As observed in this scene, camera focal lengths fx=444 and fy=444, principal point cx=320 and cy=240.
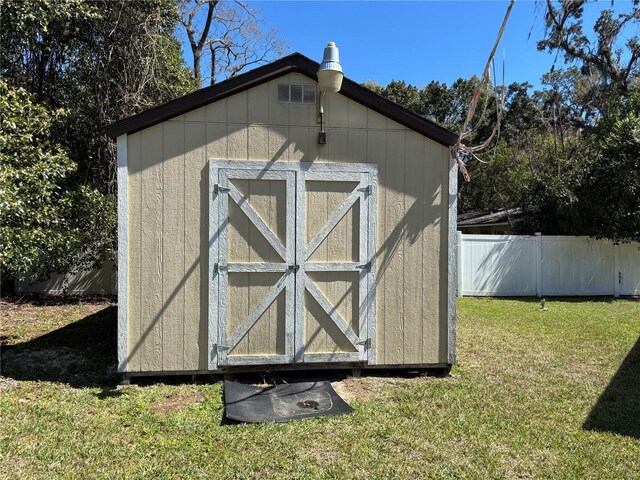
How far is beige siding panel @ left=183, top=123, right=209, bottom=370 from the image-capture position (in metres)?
4.34

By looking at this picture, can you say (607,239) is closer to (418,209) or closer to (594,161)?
(594,161)

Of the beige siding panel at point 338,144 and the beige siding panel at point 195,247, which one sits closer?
the beige siding panel at point 195,247

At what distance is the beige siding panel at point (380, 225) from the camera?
462 centimetres

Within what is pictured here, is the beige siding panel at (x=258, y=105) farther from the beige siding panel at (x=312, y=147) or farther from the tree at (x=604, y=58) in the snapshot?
the tree at (x=604, y=58)

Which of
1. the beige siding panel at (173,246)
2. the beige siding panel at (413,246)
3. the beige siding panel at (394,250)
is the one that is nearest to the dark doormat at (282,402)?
the beige siding panel at (173,246)

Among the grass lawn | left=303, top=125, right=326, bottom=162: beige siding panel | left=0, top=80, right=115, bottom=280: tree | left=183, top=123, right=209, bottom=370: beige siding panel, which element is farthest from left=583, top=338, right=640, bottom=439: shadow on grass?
left=0, top=80, right=115, bottom=280: tree

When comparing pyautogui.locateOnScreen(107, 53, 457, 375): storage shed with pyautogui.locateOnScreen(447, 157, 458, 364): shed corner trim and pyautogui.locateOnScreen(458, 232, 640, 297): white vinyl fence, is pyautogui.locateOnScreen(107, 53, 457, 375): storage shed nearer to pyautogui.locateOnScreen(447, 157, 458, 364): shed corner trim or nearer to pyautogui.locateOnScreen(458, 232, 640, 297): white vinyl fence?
pyautogui.locateOnScreen(447, 157, 458, 364): shed corner trim

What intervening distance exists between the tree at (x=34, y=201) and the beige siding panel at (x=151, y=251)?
2001mm

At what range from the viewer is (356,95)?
4.56 meters

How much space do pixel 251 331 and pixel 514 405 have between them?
252 cm

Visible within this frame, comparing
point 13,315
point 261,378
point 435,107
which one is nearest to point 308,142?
point 261,378

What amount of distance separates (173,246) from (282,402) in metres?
1.80

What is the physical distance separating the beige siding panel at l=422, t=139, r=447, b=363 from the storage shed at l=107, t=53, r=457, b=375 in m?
0.02

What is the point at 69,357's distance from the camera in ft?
17.6
